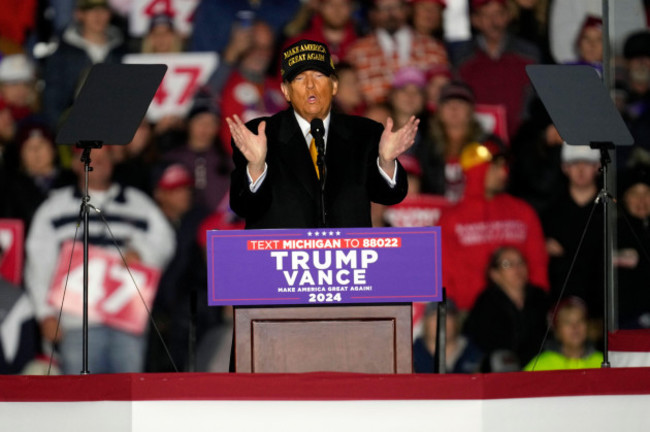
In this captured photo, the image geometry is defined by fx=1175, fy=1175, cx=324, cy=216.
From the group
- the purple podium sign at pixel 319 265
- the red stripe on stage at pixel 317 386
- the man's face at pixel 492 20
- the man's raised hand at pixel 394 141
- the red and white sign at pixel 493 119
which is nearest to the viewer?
the red stripe on stage at pixel 317 386

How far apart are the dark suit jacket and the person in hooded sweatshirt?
3.23 meters

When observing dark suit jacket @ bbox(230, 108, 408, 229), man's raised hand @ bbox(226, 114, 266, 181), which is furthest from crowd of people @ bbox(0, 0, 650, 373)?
man's raised hand @ bbox(226, 114, 266, 181)

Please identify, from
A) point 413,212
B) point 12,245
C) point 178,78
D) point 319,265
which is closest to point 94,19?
point 178,78

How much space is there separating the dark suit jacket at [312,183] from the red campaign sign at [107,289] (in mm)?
2971

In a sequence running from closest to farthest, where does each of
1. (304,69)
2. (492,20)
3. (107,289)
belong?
1. (304,69)
2. (107,289)
3. (492,20)

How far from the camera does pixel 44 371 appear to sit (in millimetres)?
6359

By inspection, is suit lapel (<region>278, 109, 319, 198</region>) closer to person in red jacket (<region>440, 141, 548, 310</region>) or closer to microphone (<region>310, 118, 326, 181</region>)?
microphone (<region>310, 118, 326, 181</region>)

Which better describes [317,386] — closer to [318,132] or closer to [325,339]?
[325,339]

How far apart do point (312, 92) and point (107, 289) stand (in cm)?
319

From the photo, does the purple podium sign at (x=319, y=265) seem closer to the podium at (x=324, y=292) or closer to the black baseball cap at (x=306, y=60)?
the podium at (x=324, y=292)

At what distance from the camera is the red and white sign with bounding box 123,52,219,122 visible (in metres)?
6.69

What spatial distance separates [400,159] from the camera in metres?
6.63

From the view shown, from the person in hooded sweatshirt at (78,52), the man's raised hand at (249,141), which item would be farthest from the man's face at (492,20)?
the man's raised hand at (249,141)

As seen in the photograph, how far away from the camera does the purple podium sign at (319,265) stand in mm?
3113
